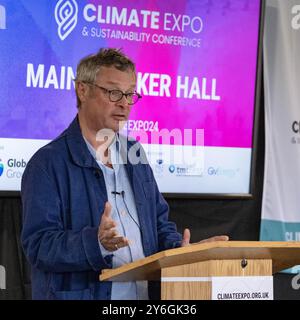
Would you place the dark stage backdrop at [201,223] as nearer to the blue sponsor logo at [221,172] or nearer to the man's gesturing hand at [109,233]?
the blue sponsor logo at [221,172]

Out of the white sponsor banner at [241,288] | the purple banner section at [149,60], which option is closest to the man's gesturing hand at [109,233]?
the white sponsor banner at [241,288]

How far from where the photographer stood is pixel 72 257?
10.1 ft

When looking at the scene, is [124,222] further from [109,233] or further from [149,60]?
[149,60]

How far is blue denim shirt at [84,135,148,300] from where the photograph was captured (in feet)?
10.8

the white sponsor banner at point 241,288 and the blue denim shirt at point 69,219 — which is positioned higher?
the blue denim shirt at point 69,219

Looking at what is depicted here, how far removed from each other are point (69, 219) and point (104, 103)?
0.62 meters

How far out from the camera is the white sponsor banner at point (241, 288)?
8.51ft

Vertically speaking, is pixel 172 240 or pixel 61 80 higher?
pixel 61 80

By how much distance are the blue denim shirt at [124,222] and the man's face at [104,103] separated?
0.46ft

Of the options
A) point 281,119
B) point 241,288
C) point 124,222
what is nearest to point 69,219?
point 124,222

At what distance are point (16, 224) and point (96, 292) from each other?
1.42 m

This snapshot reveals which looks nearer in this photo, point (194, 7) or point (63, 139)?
point (63, 139)
